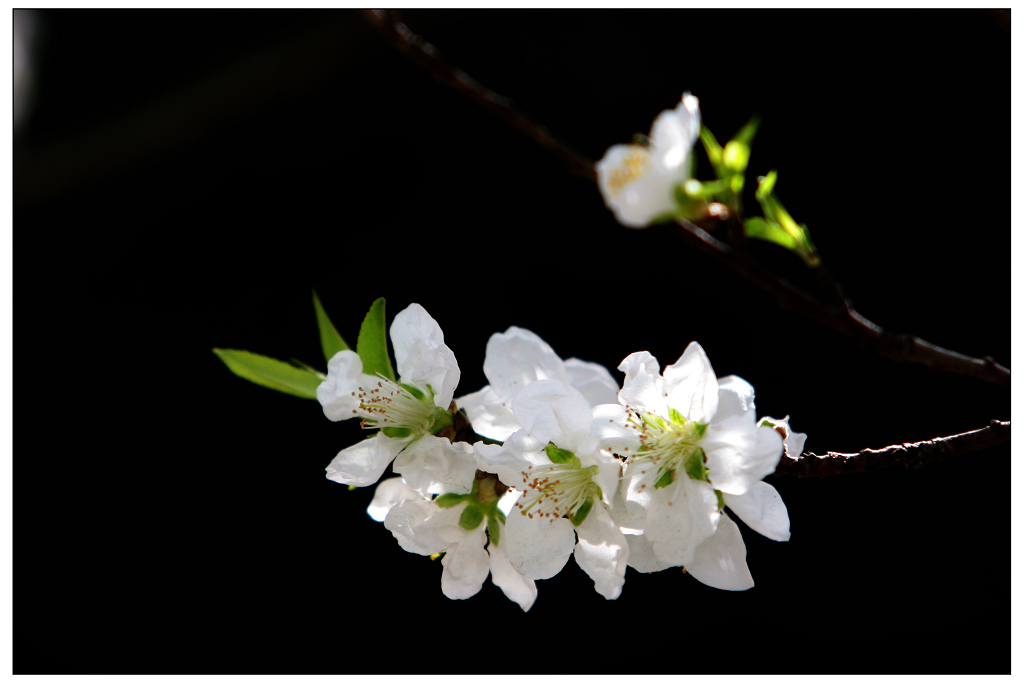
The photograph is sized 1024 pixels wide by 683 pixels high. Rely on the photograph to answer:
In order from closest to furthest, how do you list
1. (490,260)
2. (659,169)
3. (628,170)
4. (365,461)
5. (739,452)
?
(739,452)
(365,461)
(659,169)
(628,170)
(490,260)

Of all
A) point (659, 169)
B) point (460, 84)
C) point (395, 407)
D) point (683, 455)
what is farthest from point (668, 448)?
point (460, 84)

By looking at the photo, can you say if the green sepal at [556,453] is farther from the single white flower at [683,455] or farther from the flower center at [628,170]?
the flower center at [628,170]

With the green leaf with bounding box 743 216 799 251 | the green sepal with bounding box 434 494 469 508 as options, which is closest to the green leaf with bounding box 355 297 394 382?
the green sepal with bounding box 434 494 469 508

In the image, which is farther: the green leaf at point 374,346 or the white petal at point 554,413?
the green leaf at point 374,346

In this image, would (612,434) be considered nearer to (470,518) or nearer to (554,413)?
(554,413)

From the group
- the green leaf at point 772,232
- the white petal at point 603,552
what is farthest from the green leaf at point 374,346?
the green leaf at point 772,232
